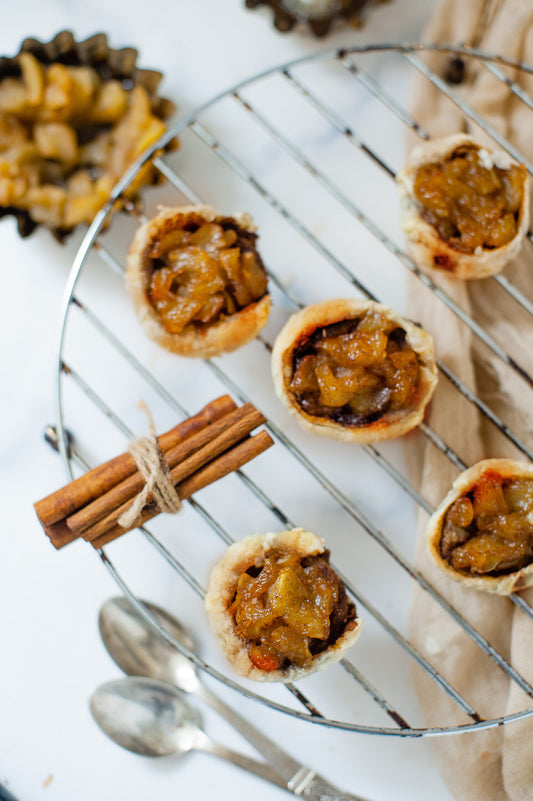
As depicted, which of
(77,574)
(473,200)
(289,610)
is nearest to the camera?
(289,610)

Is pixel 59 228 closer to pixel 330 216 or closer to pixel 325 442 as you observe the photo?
pixel 330 216

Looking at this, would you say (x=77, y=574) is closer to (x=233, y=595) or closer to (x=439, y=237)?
(x=233, y=595)

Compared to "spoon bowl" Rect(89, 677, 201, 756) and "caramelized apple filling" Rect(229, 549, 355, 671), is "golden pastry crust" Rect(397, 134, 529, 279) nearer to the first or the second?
"caramelized apple filling" Rect(229, 549, 355, 671)

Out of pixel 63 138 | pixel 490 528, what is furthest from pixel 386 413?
pixel 63 138

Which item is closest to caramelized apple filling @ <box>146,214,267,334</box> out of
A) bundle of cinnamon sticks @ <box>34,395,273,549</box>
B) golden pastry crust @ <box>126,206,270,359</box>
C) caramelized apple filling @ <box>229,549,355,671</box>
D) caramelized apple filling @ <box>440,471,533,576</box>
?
golden pastry crust @ <box>126,206,270,359</box>

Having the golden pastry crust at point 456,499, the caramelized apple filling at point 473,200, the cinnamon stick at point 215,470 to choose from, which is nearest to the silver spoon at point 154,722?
the cinnamon stick at point 215,470

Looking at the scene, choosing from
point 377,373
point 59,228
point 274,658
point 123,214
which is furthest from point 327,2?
point 274,658

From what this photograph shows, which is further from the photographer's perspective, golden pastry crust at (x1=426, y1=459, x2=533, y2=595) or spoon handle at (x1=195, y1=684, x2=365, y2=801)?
spoon handle at (x1=195, y1=684, x2=365, y2=801)
